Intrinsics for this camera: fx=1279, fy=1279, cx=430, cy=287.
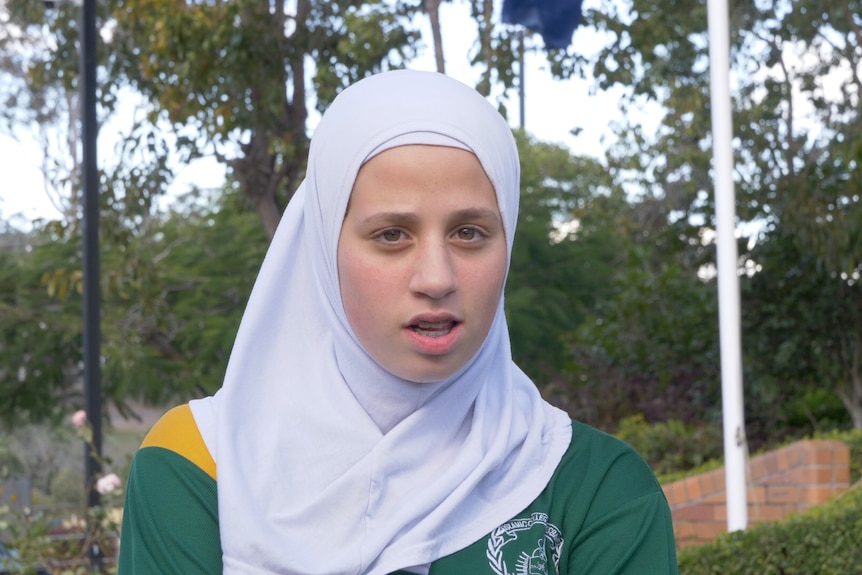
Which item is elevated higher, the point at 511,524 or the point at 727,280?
the point at 727,280

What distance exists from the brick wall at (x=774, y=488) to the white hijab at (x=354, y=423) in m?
5.79

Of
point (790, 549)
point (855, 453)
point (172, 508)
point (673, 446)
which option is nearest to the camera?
point (172, 508)

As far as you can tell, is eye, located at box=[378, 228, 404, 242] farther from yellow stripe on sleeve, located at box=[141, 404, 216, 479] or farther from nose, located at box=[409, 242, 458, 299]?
yellow stripe on sleeve, located at box=[141, 404, 216, 479]

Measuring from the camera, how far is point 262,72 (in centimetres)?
941

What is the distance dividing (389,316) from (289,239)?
9.7 inches

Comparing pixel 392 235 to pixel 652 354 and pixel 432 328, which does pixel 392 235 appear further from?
pixel 652 354

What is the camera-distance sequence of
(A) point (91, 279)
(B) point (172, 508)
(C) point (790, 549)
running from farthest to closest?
1. (A) point (91, 279)
2. (C) point (790, 549)
3. (B) point (172, 508)

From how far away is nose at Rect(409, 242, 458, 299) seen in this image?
4.48 feet

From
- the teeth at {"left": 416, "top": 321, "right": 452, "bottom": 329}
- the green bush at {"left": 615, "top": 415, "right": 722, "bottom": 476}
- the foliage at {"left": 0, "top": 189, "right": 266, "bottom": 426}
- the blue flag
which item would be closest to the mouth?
the teeth at {"left": 416, "top": 321, "right": 452, "bottom": 329}

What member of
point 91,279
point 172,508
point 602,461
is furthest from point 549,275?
point 172,508

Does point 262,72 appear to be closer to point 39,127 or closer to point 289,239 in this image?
point 289,239

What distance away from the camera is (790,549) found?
5117 mm

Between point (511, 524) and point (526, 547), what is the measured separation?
33 mm

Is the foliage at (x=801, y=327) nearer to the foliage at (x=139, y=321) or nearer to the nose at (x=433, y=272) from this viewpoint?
the foliage at (x=139, y=321)
